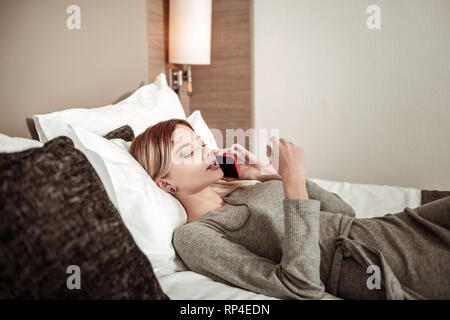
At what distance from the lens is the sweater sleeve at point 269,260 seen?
908 millimetres

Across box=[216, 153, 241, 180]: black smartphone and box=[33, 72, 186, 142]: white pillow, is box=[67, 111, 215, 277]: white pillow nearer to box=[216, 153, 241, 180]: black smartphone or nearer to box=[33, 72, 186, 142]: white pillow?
box=[33, 72, 186, 142]: white pillow

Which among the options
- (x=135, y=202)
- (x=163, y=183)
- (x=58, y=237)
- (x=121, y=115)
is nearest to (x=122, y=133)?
(x=121, y=115)

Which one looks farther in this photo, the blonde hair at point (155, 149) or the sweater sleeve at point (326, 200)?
the sweater sleeve at point (326, 200)

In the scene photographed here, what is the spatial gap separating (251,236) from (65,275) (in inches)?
22.3

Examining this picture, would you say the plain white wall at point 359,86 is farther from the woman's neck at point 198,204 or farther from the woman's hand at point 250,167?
the woman's neck at point 198,204

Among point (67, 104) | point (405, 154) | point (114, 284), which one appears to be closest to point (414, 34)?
point (405, 154)

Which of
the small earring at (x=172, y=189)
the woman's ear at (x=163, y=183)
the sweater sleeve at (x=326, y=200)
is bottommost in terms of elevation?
the sweater sleeve at (x=326, y=200)

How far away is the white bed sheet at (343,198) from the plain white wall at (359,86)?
512 millimetres

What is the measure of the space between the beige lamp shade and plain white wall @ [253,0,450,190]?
44 cm

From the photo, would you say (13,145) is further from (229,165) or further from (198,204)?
(229,165)

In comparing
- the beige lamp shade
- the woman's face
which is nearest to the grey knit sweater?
the woman's face

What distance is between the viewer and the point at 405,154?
2186 mm

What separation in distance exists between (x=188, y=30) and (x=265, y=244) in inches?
56.2

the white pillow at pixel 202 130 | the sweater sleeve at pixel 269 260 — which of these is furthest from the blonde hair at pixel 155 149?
the white pillow at pixel 202 130
